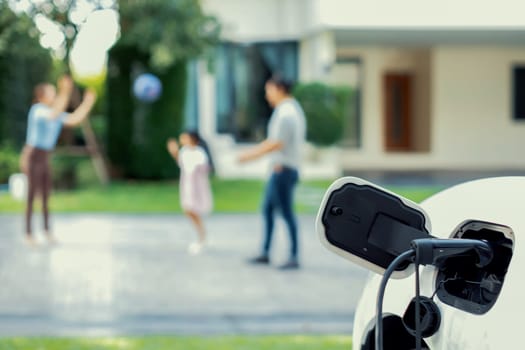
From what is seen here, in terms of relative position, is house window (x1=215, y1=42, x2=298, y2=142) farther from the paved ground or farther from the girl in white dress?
the girl in white dress

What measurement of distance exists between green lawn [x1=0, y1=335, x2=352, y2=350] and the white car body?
3716 mm

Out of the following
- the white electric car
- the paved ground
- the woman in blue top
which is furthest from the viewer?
the woman in blue top

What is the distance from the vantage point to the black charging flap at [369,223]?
2.14 meters

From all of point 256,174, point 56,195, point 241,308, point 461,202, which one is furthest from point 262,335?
point 256,174

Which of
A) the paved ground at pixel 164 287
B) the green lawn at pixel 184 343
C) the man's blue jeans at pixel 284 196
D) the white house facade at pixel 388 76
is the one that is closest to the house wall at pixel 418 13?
the white house facade at pixel 388 76

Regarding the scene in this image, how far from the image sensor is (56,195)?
17016 mm

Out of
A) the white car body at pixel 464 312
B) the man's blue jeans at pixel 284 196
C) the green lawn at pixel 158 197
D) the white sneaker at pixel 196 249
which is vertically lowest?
the green lawn at pixel 158 197

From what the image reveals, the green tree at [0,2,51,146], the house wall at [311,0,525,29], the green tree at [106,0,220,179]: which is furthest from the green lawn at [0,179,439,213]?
the house wall at [311,0,525,29]

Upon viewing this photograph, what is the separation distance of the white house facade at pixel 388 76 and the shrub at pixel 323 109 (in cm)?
74

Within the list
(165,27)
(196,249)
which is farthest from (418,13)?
(196,249)

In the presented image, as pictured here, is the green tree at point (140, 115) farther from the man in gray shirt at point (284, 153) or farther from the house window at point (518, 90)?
the man in gray shirt at point (284, 153)

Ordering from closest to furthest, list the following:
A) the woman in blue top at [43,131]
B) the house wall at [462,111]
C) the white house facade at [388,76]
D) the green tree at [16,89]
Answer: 1. the woman in blue top at [43,131]
2. the green tree at [16,89]
3. the white house facade at [388,76]
4. the house wall at [462,111]

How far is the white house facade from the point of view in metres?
20.4

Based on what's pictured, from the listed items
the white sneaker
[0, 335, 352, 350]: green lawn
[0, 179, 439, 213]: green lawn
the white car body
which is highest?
the white car body
